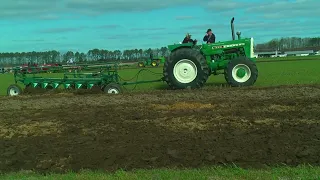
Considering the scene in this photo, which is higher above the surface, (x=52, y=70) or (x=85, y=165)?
(x=52, y=70)

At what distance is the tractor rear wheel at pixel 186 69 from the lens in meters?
15.6

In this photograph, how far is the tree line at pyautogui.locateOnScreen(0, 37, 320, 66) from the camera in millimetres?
54256

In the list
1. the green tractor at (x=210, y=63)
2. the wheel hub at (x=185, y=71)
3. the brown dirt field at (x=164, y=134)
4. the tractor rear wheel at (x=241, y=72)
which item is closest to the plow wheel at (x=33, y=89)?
the brown dirt field at (x=164, y=134)

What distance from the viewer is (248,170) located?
5.75 meters

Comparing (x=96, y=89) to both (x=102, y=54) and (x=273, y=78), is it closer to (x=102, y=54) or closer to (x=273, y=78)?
(x=273, y=78)

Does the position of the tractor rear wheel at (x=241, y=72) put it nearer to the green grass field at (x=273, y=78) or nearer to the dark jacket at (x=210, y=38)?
the dark jacket at (x=210, y=38)

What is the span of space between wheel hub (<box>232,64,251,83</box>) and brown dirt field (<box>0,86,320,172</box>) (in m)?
3.19

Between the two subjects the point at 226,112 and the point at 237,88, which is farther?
the point at 237,88

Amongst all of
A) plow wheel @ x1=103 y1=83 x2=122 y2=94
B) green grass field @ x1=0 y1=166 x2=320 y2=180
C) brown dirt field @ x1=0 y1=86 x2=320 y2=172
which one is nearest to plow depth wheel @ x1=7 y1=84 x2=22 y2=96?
plow wheel @ x1=103 y1=83 x2=122 y2=94

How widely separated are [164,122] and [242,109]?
7.39ft

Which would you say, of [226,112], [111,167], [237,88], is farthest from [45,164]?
[237,88]

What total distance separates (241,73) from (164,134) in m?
8.33

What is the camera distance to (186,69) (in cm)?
1577

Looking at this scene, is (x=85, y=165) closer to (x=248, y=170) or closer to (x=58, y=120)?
(x=248, y=170)
